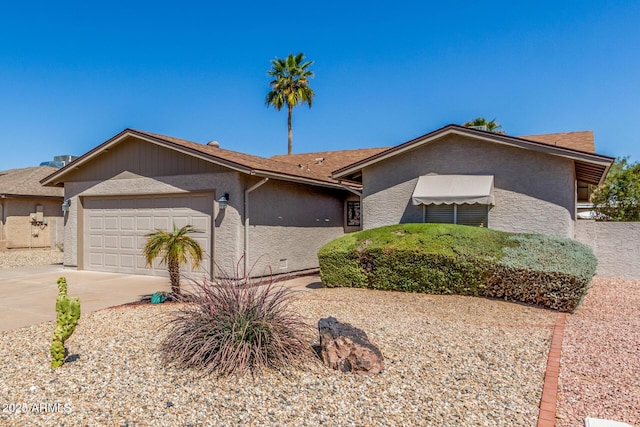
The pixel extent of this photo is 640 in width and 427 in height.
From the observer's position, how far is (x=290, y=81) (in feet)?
116

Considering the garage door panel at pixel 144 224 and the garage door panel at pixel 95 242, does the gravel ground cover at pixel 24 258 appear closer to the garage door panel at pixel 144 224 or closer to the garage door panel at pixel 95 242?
the garage door panel at pixel 95 242

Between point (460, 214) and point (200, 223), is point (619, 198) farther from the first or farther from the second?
point (200, 223)

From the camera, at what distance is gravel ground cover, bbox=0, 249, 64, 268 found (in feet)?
61.2

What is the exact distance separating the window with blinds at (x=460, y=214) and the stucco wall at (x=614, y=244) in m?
3.69

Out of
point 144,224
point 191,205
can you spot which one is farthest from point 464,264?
point 144,224

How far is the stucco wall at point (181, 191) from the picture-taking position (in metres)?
13.1

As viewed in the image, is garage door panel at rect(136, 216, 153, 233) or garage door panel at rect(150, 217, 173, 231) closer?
garage door panel at rect(150, 217, 173, 231)

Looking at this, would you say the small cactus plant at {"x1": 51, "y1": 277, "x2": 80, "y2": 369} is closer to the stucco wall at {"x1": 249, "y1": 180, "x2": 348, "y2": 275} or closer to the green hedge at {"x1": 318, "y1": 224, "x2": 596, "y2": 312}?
the green hedge at {"x1": 318, "y1": 224, "x2": 596, "y2": 312}

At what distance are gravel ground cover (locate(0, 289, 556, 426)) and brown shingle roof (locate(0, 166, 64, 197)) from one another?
2107cm

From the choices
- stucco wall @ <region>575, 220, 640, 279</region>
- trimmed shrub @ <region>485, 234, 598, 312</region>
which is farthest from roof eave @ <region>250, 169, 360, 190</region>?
stucco wall @ <region>575, 220, 640, 279</region>

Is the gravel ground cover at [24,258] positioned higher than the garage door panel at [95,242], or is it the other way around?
the garage door panel at [95,242]

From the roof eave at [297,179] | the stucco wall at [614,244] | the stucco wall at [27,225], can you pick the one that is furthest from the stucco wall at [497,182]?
the stucco wall at [27,225]

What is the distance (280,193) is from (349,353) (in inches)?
402

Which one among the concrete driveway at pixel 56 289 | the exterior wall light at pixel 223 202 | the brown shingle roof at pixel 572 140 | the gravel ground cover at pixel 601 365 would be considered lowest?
the gravel ground cover at pixel 601 365
